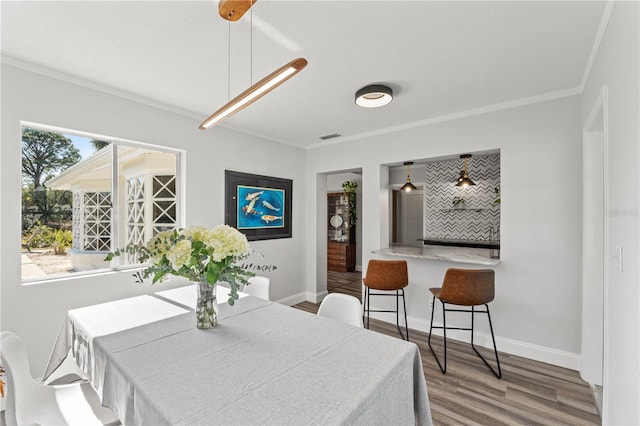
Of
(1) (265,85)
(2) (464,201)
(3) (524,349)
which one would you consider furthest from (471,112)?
(2) (464,201)

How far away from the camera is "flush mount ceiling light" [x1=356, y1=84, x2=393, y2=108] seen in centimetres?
255

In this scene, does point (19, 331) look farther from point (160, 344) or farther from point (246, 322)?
point (246, 322)

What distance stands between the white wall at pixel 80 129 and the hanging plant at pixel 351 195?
126 inches

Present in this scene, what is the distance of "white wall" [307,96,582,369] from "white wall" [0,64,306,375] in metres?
2.72

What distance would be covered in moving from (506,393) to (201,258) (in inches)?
101

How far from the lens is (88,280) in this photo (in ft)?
8.53

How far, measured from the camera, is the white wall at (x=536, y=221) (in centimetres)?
267

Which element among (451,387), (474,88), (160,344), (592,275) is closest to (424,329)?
(451,387)

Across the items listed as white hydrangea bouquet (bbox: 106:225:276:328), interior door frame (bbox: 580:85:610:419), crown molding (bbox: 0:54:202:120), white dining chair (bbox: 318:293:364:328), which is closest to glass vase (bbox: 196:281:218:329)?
white hydrangea bouquet (bbox: 106:225:276:328)

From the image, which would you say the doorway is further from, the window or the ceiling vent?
the window

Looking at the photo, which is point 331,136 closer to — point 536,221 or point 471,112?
point 471,112

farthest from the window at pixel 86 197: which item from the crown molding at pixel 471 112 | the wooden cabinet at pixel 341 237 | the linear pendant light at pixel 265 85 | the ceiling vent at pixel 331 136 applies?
the wooden cabinet at pixel 341 237

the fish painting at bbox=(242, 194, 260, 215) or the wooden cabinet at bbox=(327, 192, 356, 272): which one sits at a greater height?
the fish painting at bbox=(242, 194, 260, 215)

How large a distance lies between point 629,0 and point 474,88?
134cm
